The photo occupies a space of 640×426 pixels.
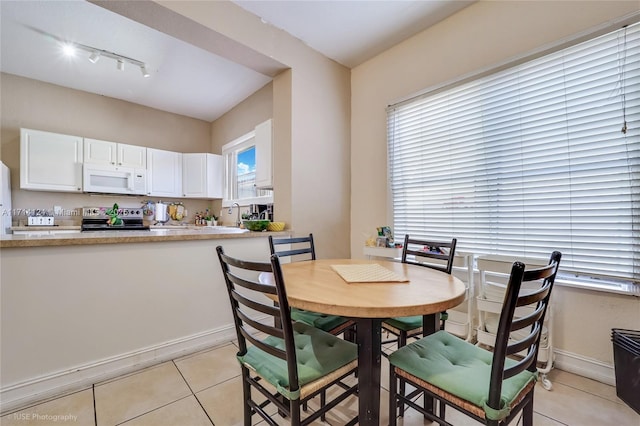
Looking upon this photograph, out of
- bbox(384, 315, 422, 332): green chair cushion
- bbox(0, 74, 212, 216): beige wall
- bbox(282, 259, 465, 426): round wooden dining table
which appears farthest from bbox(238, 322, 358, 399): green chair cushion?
bbox(0, 74, 212, 216): beige wall

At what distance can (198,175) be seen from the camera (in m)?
4.52

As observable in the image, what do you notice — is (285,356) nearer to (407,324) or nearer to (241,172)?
(407,324)

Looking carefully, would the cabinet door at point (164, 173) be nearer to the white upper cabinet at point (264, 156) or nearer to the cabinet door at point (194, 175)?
the cabinet door at point (194, 175)

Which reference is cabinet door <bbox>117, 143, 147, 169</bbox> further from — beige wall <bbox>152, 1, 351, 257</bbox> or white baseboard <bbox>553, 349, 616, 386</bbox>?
white baseboard <bbox>553, 349, 616, 386</bbox>

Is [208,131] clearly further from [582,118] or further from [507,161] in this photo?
[582,118]

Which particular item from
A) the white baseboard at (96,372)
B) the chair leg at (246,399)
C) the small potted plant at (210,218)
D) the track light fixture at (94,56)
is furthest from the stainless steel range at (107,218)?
the chair leg at (246,399)

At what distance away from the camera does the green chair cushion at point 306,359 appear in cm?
100

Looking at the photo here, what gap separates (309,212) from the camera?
2893mm

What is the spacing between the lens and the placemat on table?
4.30 ft

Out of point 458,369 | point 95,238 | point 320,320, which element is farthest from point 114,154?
point 458,369

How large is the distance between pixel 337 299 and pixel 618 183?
2004 millimetres

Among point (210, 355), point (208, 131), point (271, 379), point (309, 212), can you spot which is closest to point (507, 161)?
point (309, 212)

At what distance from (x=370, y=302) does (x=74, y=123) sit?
4.83 meters

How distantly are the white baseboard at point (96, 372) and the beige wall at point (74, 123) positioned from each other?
9.94 ft
